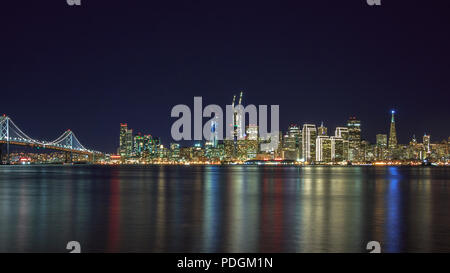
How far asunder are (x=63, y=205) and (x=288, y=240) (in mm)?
14485

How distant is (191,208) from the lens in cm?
2256

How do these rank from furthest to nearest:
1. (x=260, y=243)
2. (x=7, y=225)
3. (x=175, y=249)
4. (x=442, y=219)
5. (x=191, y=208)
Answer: (x=191, y=208) → (x=442, y=219) → (x=7, y=225) → (x=260, y=243) → (x=175, y=249)

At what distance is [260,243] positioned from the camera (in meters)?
13.0
